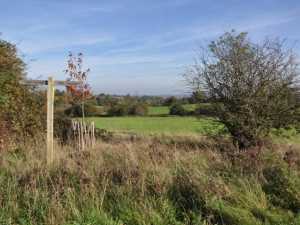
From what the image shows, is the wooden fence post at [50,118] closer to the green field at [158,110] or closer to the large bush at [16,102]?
the large bush at [16,102]

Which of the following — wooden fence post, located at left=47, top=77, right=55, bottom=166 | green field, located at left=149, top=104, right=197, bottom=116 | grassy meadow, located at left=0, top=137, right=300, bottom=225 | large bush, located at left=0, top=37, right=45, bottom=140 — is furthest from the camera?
green field, located at left=149, top=104, right=197, bottom=116

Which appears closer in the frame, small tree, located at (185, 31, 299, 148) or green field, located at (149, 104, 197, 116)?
small tree, located at (185, 31, 299, 148)

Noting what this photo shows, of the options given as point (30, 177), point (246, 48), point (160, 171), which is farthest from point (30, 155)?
point (246, 48)

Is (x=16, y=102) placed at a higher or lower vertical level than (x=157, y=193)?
higher

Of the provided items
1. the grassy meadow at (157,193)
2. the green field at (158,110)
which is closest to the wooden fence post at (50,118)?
the grassy meadow at (157,193)

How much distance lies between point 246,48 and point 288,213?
799 centimetres

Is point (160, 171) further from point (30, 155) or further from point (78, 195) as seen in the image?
point (30, 155)

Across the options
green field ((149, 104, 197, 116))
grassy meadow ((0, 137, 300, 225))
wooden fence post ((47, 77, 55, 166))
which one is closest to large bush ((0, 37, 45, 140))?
wooden fence post ((47, 77, 55, 166))

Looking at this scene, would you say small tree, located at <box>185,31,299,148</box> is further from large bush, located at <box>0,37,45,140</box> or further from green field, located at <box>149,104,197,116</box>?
green field, located at <box>149,104,197,116</box>

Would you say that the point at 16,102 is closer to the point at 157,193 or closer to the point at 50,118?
the point at 50,118

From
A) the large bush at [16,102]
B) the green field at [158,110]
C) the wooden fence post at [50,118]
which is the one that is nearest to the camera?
the wooden fence post at [50,118]

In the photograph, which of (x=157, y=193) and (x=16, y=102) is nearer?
(x=157, y=193)

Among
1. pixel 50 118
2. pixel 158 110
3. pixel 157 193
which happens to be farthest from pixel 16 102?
pixel 158 110

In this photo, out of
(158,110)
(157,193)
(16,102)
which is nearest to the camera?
(157,193)
